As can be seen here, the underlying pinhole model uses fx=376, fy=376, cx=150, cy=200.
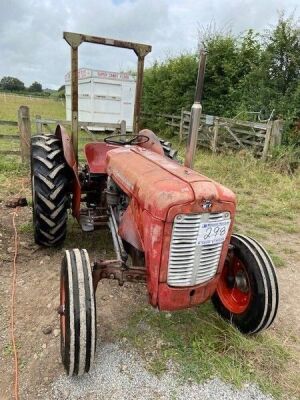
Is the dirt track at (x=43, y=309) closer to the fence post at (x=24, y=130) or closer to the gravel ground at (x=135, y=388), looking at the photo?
the gravel ground at (x=135, y=388)

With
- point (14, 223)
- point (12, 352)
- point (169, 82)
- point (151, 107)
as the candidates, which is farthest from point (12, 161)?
point (151, 107)

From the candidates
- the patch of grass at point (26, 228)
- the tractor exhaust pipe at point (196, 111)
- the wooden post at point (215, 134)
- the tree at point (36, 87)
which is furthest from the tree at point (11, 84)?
the tractor exhaust pipe at point (196, 111)

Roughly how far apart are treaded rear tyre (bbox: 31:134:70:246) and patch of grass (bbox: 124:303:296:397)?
1.20m

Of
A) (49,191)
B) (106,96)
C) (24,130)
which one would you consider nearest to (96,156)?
(49,191)

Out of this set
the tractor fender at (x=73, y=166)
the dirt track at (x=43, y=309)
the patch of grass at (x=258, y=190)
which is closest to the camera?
the dirt track at (x=43, y=309)

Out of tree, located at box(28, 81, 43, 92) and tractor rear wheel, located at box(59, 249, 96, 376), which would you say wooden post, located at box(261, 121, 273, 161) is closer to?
tractor rear wheel, located at box(59, 249, 96, 376)

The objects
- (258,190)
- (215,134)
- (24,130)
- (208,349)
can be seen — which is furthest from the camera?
(215,134)

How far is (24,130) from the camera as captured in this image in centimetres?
692

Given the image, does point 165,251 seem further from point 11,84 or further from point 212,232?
point 11,84

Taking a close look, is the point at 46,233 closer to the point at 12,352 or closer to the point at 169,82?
the point at 12,352

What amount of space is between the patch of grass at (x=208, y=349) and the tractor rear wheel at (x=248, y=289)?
0.10m

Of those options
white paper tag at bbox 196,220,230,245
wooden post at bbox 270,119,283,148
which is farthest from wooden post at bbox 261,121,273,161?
white paper tag at bbox 196,220,230,245

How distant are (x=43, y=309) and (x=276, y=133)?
20.7 ft

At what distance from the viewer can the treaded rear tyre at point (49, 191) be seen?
335 cm
